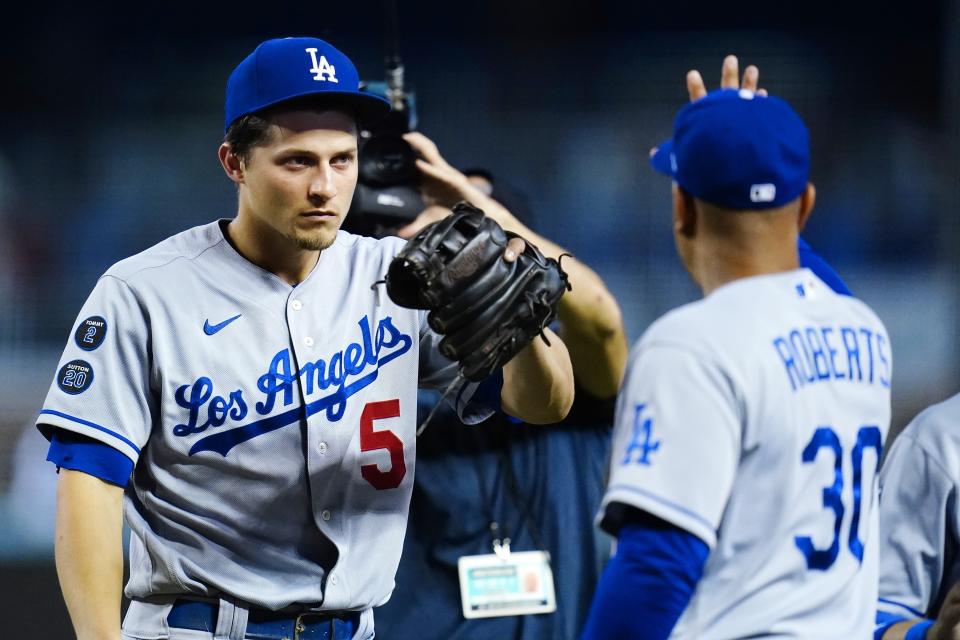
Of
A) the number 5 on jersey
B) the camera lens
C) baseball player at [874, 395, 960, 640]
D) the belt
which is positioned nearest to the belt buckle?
the belt

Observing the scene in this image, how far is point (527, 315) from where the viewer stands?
166 centimetres

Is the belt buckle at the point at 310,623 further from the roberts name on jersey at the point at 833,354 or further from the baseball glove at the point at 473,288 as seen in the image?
the roberts name on jersey at the point at 833,354

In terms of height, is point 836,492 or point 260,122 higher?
point 260,122

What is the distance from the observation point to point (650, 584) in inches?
49.3

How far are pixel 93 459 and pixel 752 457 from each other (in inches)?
34.2

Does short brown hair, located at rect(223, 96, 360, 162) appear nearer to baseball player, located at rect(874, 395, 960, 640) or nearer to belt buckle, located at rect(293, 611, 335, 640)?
belt buckle, located at rect(293, 611, 335, 640)

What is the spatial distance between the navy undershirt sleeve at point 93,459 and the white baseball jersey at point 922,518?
979 mm

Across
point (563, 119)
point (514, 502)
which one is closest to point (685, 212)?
point (514, 502)

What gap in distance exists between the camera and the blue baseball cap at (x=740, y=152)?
1.36m

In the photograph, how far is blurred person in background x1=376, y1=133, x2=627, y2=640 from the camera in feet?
10.0

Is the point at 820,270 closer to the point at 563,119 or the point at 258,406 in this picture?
the point at 258,406

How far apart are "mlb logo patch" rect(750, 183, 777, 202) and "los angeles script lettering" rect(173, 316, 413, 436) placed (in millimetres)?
697

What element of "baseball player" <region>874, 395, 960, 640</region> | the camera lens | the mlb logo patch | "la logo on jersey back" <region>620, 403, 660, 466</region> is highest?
the mlb logo patch

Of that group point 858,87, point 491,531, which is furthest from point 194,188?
point 858,87
